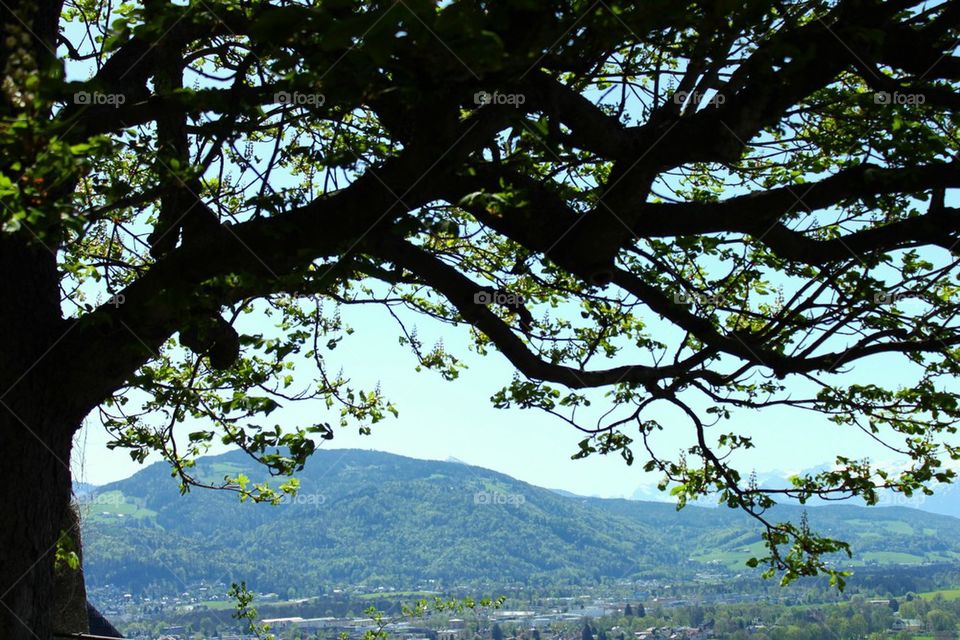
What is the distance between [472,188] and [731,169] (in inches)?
141

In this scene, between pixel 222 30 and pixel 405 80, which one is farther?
pixel 222 30

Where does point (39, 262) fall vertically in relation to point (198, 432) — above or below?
above

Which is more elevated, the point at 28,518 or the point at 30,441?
the point at 30,441

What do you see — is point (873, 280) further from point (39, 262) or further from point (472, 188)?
point (39, 262)

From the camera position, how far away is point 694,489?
8.01m

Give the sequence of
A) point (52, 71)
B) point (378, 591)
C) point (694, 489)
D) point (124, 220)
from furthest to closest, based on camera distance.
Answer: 1. point (378, 591)
2. point (694, 489)
3. point (124, 220)
4. point (52, 71)

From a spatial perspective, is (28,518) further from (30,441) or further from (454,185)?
(454,185)

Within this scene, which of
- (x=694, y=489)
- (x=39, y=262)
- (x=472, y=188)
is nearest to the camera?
(x=472, y=188)

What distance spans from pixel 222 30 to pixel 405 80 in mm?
3101

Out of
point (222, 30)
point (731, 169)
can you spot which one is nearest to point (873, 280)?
point (731, 169)

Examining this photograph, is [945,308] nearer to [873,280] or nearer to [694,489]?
[873,280]

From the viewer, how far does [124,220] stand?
7.50 m

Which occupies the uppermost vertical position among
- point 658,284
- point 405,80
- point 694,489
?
point 658,284

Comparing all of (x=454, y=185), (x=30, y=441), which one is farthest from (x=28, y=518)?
(x=454, y=185)
